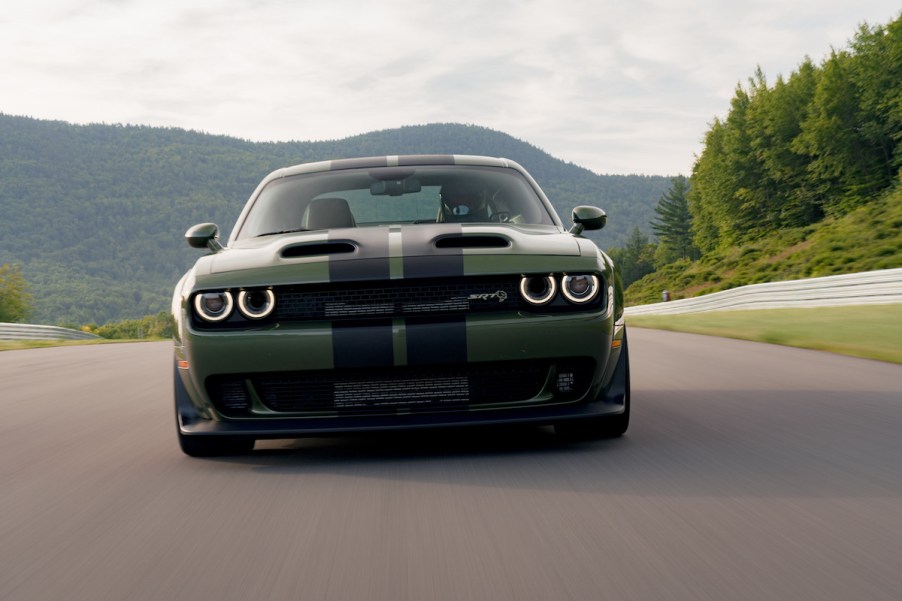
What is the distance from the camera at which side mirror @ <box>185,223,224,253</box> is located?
5.55 metres

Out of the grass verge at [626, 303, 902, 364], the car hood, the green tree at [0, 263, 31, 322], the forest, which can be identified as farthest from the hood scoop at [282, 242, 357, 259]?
the green tree at [0, 263, 31, 322]

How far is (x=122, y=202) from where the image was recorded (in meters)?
166

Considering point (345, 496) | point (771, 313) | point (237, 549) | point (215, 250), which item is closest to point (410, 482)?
point (345, 496)

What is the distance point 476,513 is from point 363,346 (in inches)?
41.6

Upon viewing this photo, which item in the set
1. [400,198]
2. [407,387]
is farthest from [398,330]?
[400,198]

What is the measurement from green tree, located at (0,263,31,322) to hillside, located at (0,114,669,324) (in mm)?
24816

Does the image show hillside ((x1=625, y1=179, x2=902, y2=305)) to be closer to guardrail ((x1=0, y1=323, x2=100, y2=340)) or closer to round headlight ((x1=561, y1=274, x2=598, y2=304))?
guardrail ((x1=0, y1=323, x2=100, y2=340))

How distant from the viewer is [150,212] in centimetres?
16600

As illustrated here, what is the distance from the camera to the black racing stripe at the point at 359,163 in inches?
242

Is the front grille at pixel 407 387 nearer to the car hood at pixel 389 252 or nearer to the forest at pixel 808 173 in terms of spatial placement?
the car hood at pixel 389 252

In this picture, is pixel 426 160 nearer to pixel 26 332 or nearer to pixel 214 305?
pixel 214 305

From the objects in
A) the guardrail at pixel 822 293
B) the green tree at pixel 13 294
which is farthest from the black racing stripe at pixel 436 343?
the green tree at pixel 13 294

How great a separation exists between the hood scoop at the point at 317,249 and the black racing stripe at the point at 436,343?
49 centimetres

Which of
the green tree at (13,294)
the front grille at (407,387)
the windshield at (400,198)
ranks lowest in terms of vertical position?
the green tree at (13,294)
